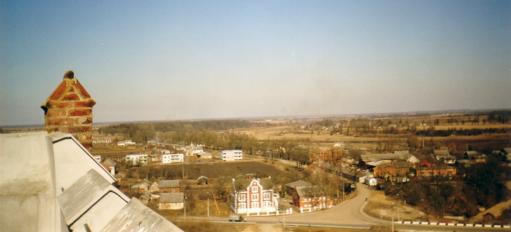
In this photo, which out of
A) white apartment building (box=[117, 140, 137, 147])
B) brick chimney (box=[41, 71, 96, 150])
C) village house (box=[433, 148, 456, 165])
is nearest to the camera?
brick chimney (box=[41, 71, 96, 150])

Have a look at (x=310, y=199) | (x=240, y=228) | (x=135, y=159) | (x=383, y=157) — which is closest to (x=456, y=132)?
(x=383, y=157)

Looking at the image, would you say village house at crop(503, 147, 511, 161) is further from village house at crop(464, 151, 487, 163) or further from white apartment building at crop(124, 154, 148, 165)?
white apartment building at crop(124, 154, 148, 165)

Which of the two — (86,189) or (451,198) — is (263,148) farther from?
(86,189)

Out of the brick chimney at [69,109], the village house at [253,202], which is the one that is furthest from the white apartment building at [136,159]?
the brick chimney at [69,109]

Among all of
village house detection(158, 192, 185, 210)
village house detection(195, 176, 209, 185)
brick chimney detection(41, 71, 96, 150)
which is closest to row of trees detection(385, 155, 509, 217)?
village house detection(158, 192, 185, 210)

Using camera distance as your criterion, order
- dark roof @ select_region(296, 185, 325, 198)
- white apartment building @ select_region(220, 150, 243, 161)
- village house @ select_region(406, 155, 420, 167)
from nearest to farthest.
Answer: dark roof @ select_region(296, 185, 325, 198) → village house @ select_region(406, 155, 420, 167) → white apartment building @ select_region(220, 150, 243, 161)

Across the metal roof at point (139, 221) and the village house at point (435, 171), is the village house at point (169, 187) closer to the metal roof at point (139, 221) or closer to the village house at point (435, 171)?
the village house at point (435, 171)
